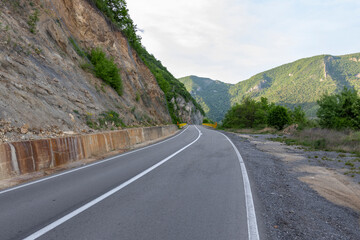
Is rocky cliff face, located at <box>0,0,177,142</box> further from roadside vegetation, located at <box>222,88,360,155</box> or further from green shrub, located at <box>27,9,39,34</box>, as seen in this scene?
roadside vegetation, located at <box>222,88,360,155</box>

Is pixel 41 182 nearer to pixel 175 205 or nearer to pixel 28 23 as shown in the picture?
pixel 175 205

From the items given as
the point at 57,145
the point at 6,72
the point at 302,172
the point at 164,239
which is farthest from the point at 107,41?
the point at 164,239

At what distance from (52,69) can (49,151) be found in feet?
29.5

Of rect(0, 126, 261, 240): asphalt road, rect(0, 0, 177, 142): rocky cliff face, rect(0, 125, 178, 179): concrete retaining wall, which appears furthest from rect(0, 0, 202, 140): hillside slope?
rect(0, 126, 261, 240): asphalt road

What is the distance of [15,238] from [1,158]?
14.0 feet

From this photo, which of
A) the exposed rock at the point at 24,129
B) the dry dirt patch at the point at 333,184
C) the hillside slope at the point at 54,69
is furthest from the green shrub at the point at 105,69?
the dry dirt patch at the point at 333,184

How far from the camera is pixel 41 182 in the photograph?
6.14 meters

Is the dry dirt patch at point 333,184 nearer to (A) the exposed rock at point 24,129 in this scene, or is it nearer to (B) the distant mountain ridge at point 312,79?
(A) the exposed rock at point 24,129

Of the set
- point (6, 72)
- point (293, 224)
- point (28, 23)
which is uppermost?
point (28, 23)

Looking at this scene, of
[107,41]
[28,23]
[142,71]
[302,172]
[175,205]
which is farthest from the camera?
[142,71]

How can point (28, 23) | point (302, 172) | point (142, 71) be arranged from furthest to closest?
1. point (142, 71)
2. point (28, 23)
3. point (302, 172)

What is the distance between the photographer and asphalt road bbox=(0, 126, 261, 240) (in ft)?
10.7

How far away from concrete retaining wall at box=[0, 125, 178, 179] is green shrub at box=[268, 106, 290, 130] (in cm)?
3074

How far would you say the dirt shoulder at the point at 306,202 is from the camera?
351cm
